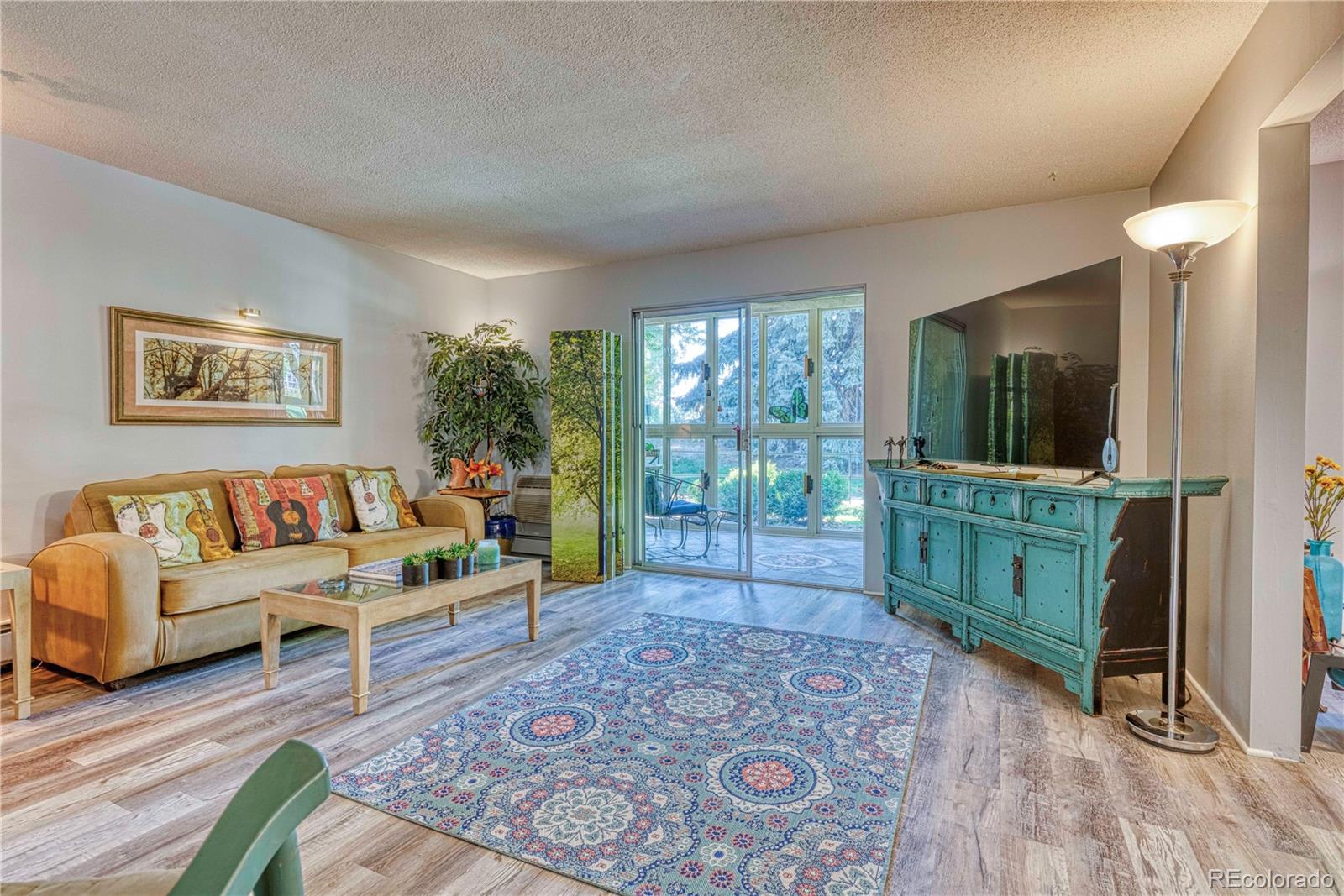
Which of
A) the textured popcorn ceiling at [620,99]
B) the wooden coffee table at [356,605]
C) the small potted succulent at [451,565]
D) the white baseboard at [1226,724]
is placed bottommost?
the white baseboard at [1226,724]

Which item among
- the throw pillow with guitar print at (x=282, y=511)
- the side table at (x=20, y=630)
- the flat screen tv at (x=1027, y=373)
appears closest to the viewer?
the side table at (x=20, y=630)

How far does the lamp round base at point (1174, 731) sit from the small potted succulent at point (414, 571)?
3017 mm

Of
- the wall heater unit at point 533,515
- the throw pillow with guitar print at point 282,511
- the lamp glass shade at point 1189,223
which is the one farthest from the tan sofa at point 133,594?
the lamp glass shade at point 1189,223

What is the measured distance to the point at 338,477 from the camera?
4473mm

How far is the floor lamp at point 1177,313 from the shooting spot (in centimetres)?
224

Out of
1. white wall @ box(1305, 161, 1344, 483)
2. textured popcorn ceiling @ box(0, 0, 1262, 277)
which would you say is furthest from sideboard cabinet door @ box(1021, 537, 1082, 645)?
textured popcorn ceiling @ box(0, 0, 1262, 277)

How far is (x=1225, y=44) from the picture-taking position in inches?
94.0

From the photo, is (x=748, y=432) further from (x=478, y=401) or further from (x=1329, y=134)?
(x=1329, y=134)

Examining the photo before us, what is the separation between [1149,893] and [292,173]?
184 inches

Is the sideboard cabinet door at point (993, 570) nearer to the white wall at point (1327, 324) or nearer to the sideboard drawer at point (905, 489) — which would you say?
the sideboard drawer at point (905, 489)

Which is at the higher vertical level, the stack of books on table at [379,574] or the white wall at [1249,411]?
the white wall at [1249,411]

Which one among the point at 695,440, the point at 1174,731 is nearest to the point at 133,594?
the point at 695,440

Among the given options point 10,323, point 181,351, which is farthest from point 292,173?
point 10,323

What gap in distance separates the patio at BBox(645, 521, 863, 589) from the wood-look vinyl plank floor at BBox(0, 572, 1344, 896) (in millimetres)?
1726
